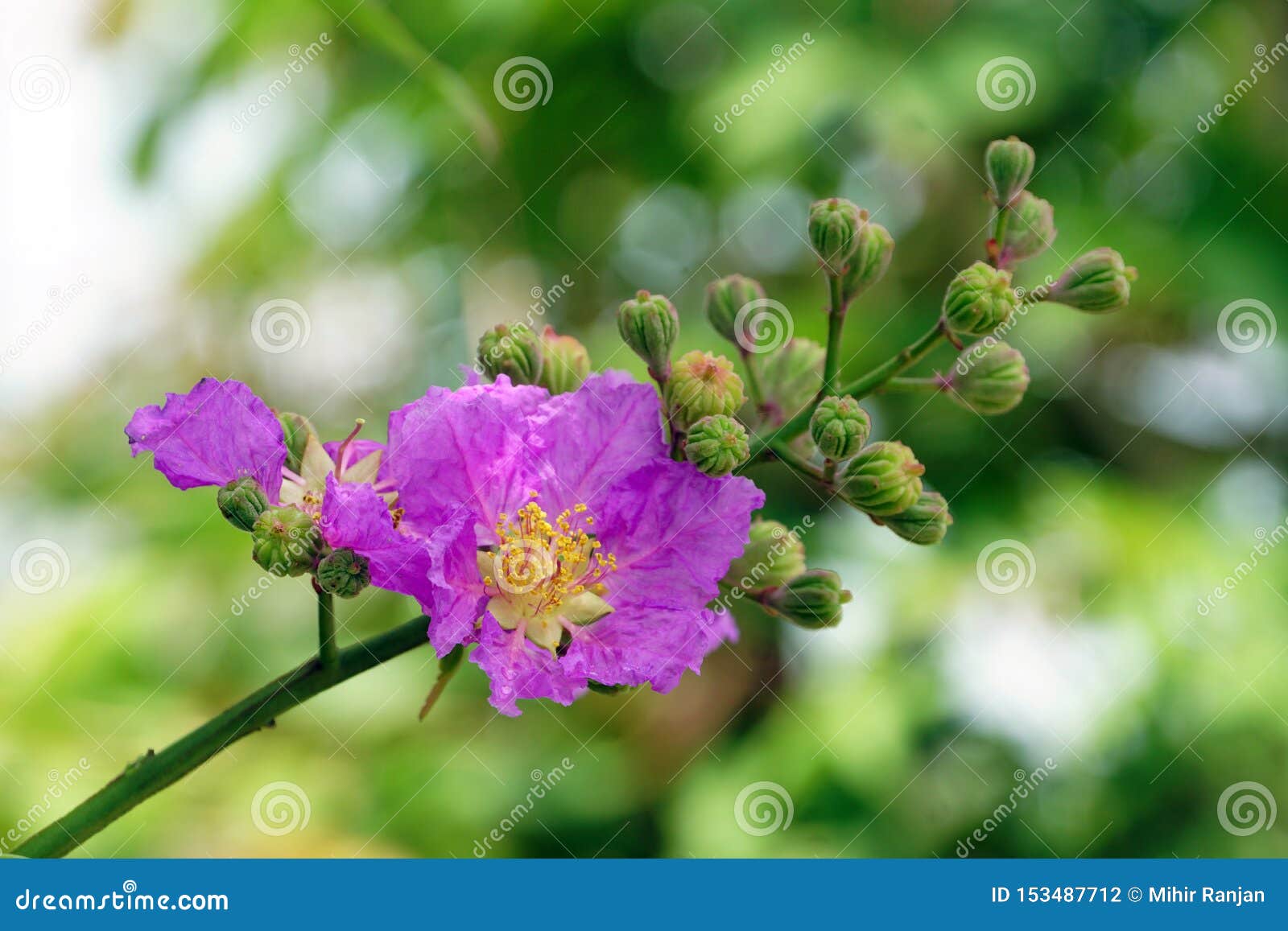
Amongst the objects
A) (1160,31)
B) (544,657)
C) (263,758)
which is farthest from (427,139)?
(544,657)

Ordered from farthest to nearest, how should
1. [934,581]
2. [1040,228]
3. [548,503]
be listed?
1. [934,581]
2. [1040,228]
3. [548,503]

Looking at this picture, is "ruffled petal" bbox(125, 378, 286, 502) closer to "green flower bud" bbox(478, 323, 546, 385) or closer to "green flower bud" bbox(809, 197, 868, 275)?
"green flower bud" bbox(478, 323, 546, 385)

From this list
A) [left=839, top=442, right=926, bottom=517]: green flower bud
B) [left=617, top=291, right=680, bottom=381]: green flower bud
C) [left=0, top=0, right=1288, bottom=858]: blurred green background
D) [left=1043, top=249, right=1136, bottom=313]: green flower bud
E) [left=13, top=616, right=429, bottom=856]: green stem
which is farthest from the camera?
[left=0, top=0, right=1288, bottom=858]: blurred green background

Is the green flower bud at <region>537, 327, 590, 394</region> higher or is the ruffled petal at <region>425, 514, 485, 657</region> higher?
the green flower bud at <region>537, 327, 590, 394</region>

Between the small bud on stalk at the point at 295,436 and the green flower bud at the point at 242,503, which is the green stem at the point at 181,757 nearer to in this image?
the green flower bud at the point at 242,503

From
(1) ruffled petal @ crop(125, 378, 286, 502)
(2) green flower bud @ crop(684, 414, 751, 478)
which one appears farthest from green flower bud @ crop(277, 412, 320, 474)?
(2) green flower bud @ crop(684, 414, 751, 478)

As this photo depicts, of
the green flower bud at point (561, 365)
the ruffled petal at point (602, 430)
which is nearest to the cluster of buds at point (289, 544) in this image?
the ruffled petal at point (602, 430)

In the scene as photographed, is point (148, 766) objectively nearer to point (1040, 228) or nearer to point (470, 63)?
point (1040, 228)
